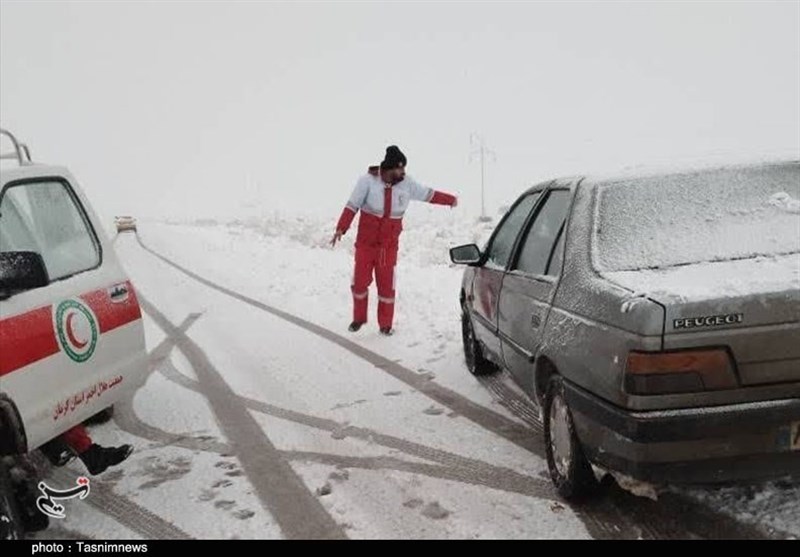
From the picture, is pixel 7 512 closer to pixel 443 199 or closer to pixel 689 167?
pixel 689 167

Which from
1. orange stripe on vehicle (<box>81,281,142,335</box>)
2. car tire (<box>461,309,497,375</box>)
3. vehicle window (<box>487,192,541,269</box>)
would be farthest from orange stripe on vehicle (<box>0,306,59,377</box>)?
car tire (<box>461,309,497,375</box>)

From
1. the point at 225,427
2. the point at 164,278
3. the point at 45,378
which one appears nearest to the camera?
the point at 45,378

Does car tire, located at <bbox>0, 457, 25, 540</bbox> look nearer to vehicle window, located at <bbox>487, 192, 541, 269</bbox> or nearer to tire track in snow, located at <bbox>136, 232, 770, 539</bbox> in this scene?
tire track in snow, located at <bbox>136, 232, 770, 539</bbox>

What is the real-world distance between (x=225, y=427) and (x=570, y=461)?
8.44ft

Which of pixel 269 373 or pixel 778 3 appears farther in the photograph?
pixel 778 3

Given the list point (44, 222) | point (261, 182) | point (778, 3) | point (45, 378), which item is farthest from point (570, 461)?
point (778, 3)

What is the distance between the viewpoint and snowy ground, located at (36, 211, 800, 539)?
327cm

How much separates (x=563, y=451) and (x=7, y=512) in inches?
98.7

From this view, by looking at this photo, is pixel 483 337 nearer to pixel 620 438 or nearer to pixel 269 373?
pixel 269 373

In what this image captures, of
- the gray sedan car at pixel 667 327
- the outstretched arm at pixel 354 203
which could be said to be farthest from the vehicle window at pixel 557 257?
the outstretched arm at pixel 354 203

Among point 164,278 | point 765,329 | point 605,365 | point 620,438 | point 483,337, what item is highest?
point 765,329

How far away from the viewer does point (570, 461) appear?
3.26 m

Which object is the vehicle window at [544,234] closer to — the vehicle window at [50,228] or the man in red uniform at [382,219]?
the vehicle window at [50,228]

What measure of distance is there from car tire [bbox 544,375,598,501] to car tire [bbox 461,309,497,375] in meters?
2.11
